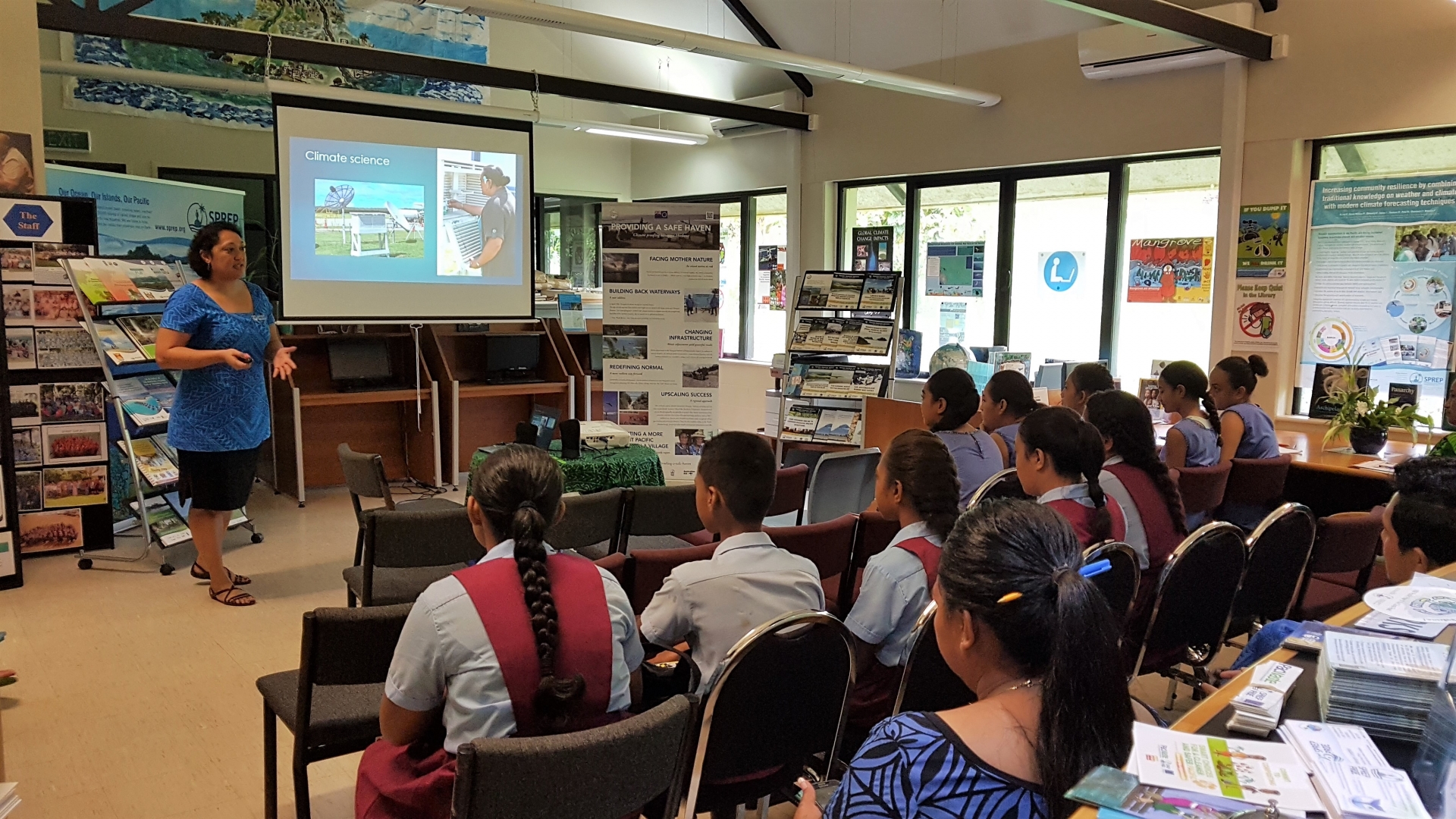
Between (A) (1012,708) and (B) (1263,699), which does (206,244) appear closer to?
(A) (1012,708)

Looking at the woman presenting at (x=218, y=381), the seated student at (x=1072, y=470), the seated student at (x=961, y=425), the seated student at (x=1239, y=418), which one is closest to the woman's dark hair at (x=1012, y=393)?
the seated student at (x=961, y=425)

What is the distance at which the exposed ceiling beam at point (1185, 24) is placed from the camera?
4977 mm

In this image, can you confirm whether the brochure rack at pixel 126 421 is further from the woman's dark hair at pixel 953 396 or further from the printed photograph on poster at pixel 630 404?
the woman's dark hair at pixel 953 396

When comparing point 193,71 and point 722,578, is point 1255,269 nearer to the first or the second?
point 722,578

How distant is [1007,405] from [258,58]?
7.20 meters

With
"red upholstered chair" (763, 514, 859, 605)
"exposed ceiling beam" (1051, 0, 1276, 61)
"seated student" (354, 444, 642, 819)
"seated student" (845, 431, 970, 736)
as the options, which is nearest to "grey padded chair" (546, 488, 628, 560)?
"red upholstered chair" (763, 514, 859, 605)

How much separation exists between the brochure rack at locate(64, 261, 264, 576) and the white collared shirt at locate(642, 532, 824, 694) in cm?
374

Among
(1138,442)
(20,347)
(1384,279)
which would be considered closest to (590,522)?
(1138,442)

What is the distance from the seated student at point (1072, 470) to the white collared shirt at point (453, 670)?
5.46ft

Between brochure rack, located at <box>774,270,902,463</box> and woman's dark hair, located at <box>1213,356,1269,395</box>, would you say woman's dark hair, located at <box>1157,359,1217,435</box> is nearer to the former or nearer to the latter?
woman's dark hair, located at <box>1213,356,1269,395</box>

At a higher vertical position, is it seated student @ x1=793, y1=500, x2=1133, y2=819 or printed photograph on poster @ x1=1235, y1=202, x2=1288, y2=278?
printed photograph on poster @ x1=1235, y1=202, x2=1288, y2=278

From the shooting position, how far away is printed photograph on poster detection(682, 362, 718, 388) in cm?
604

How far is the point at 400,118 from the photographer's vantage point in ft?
19.2

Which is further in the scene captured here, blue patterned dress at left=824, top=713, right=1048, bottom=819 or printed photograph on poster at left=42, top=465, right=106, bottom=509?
printed photograph on poster at left=42, top=465, right=106, bottom=509
